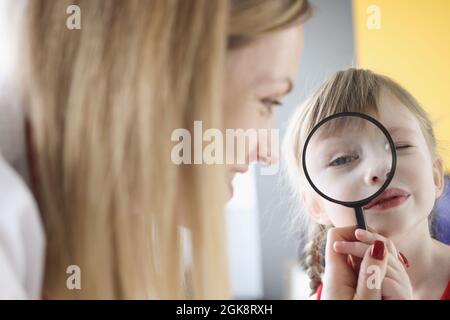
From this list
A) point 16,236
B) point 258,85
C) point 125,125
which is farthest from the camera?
point 258,85

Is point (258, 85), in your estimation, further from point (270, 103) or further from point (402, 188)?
point (402, 188)

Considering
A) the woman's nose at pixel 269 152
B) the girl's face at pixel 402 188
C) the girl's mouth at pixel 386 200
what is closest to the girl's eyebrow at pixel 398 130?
the girl's face at pixel 402 188

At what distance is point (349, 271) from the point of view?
1.04 metres

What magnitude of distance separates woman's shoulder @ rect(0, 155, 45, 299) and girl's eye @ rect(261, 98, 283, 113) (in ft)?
1.46

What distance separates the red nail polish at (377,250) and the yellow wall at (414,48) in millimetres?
190

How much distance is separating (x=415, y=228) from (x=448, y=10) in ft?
1.33

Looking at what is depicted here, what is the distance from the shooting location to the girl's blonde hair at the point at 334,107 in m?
1.05

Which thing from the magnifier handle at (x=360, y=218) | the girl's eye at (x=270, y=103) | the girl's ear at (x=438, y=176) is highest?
the girl's eye at (x=270, y=103)

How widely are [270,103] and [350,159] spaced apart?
6.7 inches

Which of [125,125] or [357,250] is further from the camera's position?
[357,250]

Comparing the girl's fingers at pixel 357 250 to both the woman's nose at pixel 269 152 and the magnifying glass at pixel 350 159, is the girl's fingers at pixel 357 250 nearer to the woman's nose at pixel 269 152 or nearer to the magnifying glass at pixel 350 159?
the magnifying glass at pixel 350 159

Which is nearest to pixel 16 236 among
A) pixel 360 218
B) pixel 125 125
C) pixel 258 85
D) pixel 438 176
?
pixel 125 125

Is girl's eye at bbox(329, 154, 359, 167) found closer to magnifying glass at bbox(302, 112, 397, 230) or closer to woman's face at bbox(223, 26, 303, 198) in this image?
magnifying glass at bbox(302, 112, 397, 230)
